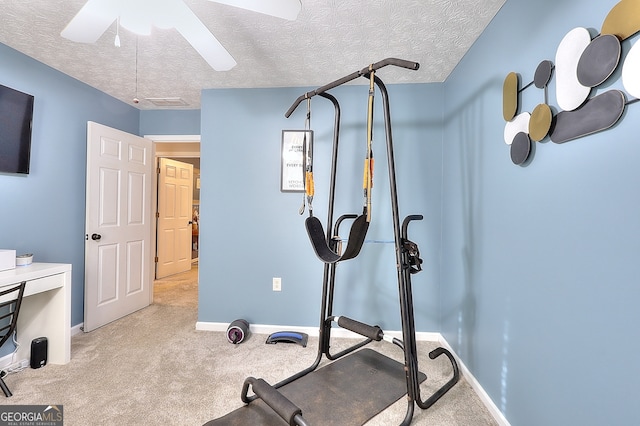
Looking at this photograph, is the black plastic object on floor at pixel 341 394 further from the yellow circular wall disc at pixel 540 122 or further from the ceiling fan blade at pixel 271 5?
the ceiling fan blade at pixel 271 5

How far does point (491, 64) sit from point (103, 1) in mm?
1988

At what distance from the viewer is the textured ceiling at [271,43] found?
5.30ft

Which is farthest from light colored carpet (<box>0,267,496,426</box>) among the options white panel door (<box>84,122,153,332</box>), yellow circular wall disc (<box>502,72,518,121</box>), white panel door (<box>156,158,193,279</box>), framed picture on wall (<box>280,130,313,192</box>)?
white panel door (<box>156,158,193,279</box>)

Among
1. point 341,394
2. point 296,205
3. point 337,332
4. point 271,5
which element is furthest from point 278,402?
point 271,5

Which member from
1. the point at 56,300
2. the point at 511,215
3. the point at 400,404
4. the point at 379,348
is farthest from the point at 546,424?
the point at 56,300

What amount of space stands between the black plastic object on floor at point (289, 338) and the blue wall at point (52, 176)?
74.3 inches

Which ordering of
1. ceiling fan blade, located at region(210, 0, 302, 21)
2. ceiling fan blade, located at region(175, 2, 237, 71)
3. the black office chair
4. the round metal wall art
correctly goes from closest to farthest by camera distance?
the round metal wall art
ceiling fan blade, located at region(210, 0, 302, 21)
ceiling fan blade, located at region(175, 2, 237, 71)
the black office chair

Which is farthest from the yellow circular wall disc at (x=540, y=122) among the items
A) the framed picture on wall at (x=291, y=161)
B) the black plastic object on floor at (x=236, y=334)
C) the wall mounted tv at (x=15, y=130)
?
the wall mounted tv at (x=15, y=130)

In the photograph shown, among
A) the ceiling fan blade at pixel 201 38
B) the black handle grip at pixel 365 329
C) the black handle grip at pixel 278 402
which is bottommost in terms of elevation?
the black handle grip at pixel 278 402

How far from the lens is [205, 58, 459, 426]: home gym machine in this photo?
1479 mm

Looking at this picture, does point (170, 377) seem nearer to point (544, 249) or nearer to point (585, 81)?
point (544, 249)

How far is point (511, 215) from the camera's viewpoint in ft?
4.78

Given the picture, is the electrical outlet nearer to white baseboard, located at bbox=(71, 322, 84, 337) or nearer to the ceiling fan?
white baseboard, located at bbox=(71, 322, 84, 337)

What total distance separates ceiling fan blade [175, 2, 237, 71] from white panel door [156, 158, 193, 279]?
3759 millimetres
